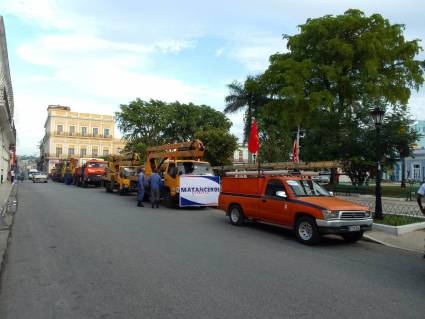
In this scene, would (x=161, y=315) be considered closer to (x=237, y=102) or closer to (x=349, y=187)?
(x=349, y=187)

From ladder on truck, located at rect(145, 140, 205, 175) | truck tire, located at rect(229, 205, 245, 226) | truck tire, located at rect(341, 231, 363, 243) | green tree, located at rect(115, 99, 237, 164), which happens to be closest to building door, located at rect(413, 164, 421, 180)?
green tree, located at rect(115, 99, 237, 164)

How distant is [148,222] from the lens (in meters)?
13.9

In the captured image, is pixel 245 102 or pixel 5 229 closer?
pixel 5 229

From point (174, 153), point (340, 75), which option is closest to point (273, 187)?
point (174, 153)

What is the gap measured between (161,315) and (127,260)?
10.3 ft

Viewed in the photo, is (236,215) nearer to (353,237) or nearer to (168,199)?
(353,237)

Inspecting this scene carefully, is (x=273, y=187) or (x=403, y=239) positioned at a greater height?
(x=273, y=187)

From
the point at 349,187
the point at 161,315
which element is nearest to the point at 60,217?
the point at 161,315

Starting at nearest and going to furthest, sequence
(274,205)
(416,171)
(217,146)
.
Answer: (274,205)
(217,146)
(416,171)

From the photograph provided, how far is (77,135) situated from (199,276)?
91.8 metres

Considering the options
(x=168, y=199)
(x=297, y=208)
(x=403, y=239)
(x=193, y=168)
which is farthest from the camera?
(x=193, y=168)

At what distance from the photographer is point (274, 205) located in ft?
38.8

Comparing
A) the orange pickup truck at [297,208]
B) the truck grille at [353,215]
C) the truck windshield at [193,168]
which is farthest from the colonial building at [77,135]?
the truck grille at [353,215]

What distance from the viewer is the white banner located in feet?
61.0
